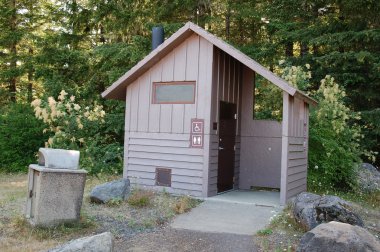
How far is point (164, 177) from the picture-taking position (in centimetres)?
1025

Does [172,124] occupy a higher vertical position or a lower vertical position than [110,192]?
higher

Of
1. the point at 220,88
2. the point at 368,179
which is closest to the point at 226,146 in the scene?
the point at 220,88

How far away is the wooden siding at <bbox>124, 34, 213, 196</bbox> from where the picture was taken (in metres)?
9.78

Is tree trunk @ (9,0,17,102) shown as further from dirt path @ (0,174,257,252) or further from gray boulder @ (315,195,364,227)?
gray boulder @ (315,195,364,227)

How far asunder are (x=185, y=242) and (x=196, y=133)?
3.66m

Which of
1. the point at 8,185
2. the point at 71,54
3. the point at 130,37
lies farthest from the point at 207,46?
the point at 71,54

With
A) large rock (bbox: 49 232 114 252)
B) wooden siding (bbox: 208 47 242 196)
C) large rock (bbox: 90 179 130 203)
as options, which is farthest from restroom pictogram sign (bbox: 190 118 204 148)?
large rock (bbox: 49 232 114 252)

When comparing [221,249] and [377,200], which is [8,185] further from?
[377,200]

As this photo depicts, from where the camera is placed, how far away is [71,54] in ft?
60.5

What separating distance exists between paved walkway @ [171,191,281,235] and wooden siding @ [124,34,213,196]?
79cm

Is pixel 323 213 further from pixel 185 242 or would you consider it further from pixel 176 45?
pixel 176 45

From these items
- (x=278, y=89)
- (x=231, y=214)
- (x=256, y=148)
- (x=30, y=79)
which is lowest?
(x=231, y=214)

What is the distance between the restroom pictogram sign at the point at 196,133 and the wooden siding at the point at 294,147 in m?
1.86

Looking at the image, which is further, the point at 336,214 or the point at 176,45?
the point at 176,45
